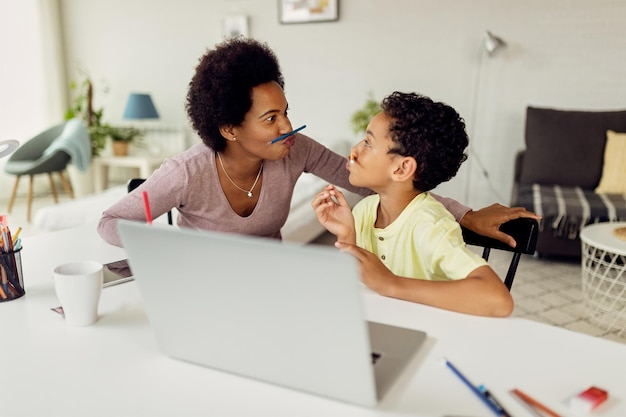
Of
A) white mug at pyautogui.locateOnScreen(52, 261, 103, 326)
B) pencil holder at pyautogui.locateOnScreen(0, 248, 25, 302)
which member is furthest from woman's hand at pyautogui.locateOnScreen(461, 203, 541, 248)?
pencil holder at pyautogui.locateOnScreen(0, 248, 25, 302)

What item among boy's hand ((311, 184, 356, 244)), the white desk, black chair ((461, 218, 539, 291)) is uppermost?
boy's hand ((311, 184, 356, 244))

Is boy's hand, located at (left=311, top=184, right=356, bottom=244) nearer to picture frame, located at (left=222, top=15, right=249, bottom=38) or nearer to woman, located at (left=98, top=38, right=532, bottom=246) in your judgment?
woman, located at (left=98, top=38, right=532, bottom=246)

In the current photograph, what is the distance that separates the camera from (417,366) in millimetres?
751

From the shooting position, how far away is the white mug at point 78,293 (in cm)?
86

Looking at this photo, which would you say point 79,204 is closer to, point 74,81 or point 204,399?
point 204,399

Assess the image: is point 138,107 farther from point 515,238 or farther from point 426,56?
point 515,238

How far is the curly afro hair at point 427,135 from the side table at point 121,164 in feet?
11.2

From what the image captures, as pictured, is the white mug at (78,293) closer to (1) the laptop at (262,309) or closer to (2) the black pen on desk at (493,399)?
(1) the laptop at (262,309)

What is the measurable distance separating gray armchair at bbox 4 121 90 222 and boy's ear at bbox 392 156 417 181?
3453 mm

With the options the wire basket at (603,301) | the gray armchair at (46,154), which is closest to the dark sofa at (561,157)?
Answer: the wire basket at (603,301)

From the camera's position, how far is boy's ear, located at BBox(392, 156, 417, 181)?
46.1 inches

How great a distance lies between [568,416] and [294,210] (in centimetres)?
232

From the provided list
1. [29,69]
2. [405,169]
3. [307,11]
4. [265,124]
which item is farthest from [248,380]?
[29,69]

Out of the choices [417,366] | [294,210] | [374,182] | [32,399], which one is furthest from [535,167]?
[32,399]
